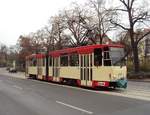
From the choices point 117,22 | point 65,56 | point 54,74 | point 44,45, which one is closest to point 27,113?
point 65,56

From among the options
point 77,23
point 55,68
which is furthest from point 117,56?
point 77,23

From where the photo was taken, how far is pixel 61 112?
41.3ft

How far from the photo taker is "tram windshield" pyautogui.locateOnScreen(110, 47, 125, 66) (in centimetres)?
2227

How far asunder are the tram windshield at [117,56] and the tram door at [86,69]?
6.57 feet

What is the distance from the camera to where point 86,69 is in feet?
80.1

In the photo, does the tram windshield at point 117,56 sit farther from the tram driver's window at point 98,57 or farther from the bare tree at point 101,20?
the bare tree at point 101,20

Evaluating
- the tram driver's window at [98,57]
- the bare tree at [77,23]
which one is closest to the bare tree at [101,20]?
the bare tree at [77,23]

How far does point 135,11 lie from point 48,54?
19.8 metres

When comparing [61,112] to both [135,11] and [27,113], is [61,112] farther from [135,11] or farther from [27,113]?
[135,11]

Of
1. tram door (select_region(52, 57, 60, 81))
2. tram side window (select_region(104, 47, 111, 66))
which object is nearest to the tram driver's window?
tram side window (select_region(104, 47, 111, 66))

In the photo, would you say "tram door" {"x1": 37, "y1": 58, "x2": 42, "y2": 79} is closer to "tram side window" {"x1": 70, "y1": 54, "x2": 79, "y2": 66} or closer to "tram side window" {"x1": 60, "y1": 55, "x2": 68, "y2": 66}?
"tram side window" {"x1": 60, "y1": 55, "x2": 68, "y2": 66}

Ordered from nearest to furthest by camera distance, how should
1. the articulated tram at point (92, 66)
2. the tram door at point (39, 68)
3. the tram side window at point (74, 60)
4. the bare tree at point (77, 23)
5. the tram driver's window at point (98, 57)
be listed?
the articulated tram at point (92, 66) < the tram driver's window at point (98, 57) < the tram side window at point (74, 60) < the tram door at point (39, 68) < the bare tree at point (77, 23)

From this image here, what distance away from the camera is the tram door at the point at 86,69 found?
→ 23859mm

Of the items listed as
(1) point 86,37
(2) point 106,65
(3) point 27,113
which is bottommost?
(3) point 27,113
